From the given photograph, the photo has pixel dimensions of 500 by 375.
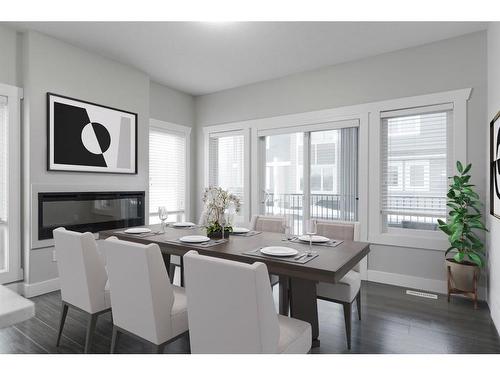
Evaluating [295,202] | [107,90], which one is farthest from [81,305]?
[295,202]

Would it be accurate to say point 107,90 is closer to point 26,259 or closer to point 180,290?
point 26,259

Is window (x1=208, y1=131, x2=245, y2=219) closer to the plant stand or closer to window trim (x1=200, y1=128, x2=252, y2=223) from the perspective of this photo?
window trim (x1=200, y1=128, x2=252, y2=223)

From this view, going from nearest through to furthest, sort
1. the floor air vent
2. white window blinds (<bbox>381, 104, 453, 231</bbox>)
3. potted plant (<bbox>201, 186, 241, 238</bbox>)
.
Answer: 1. potted plant (<bbox>201, 186, 241, 238</bbox>)
2. the floor air vent
3. white window blinds (<bbox>381, 104, 453, 231</bbox>)

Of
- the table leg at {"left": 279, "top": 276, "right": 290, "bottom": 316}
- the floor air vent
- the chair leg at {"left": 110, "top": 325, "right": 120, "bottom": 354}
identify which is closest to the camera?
the chair leg at {"left": 110, "top": 325, "right": 120, "bottom": 354}

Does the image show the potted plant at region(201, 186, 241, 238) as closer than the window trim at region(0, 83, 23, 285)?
Yes

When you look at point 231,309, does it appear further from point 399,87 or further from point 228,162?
point 228,162

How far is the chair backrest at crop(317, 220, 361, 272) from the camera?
8.48 feet

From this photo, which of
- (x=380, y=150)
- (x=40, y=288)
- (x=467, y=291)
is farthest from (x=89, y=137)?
(x=467, y=291)

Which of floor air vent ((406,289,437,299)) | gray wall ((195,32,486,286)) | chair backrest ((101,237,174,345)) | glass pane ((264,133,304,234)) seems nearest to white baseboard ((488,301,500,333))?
floor air vent ((406,289,437,299))

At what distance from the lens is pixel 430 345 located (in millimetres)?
2150

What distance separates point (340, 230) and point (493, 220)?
131 cm

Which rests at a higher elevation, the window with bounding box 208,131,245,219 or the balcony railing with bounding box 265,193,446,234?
the window with bounding box 208,131,245,219

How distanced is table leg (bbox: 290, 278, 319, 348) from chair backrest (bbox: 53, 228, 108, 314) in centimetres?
126

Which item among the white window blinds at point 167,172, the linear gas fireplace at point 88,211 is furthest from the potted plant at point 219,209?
the white window blinds at point 167,172
